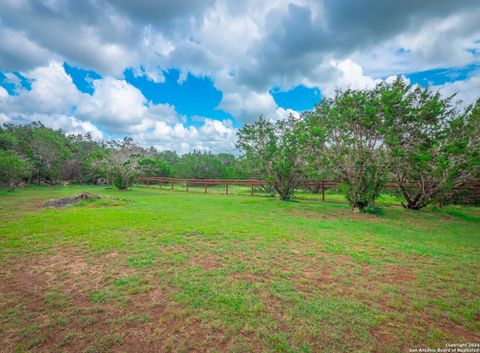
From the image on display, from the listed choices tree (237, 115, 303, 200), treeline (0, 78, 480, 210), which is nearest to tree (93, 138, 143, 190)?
tree (237, 115, 303, 200)

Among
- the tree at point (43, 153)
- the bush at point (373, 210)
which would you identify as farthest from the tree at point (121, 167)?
the bush at point (373, 210)

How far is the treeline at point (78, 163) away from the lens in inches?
726

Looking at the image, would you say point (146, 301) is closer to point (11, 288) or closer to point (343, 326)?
point (11, 288)

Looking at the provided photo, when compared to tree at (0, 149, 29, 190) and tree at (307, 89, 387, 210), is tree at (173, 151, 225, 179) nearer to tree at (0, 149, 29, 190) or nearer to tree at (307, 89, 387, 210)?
tree at (0, 149, 29, 190)

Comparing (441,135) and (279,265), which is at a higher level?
(441,135)

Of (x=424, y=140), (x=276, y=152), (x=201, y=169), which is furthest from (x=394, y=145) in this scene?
(x=201, y=169)

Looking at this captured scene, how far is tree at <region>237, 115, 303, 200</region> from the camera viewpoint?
11352 millimetres

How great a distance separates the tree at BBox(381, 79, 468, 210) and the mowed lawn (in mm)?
3774

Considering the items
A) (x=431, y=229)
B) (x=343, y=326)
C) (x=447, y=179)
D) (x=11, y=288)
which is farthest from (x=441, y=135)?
(x=11, y=288)

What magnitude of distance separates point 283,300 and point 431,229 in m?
6.70

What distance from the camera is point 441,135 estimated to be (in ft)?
29.6

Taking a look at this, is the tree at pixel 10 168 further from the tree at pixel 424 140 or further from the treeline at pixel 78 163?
the tree at pixel 424 140

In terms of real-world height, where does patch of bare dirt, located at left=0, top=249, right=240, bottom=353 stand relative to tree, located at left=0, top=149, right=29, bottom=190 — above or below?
below

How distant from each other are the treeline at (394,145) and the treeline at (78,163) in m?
6.11
